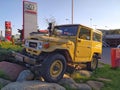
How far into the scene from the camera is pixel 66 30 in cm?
1039

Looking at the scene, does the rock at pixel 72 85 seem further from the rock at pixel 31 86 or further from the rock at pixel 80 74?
the rock at pixel 80 74

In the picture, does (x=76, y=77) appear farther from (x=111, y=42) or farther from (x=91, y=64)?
(x=111, y=42)

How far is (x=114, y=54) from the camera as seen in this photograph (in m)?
13.5

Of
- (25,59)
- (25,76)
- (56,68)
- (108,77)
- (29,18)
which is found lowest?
(108,77)

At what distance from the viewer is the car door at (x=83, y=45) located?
1001cm

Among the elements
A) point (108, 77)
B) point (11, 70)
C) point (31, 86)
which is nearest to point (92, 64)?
point (108, 77)

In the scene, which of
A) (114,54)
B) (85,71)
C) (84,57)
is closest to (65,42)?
(84,57)

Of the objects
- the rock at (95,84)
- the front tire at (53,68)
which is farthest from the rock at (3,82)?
the rock at (95,84)

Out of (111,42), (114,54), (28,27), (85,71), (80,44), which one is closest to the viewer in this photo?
(80,44)

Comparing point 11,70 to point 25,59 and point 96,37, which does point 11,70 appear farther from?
point 96,37

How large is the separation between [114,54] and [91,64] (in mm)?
2202

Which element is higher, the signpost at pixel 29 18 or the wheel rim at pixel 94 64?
the signpost at pixel 29 18

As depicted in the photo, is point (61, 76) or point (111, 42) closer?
point (61, 76)

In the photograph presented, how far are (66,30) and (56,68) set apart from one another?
232cm
